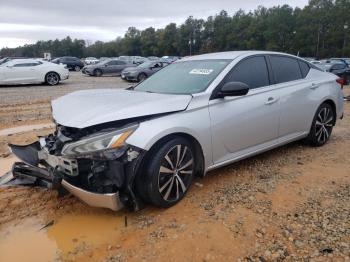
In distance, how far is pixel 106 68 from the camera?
27.3 metres

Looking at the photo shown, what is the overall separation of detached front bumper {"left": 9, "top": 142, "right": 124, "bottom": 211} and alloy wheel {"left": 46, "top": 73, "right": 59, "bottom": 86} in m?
15.2

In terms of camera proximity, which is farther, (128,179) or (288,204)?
(288,204)

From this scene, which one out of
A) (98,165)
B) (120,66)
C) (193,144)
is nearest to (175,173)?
(193,144)

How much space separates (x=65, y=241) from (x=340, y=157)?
13.5 feet

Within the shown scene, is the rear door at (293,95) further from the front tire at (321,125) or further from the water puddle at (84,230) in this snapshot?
the water puddle at (84,230)

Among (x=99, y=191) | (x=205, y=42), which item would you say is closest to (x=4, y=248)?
(x=99, y=191)

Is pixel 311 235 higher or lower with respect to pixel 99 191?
lower

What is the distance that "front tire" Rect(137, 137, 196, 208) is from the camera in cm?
341

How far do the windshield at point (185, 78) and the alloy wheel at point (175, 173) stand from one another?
0.80m

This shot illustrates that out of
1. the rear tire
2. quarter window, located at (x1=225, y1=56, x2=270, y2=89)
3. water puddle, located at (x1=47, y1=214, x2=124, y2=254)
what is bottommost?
water puddle, located at (x1=47, y1=214, x2=124, y2=254)

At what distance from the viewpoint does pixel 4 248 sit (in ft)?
10.4

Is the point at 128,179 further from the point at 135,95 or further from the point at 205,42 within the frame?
the point at 205,42

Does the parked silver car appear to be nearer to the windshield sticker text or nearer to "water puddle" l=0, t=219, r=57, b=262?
the windshield sticker text

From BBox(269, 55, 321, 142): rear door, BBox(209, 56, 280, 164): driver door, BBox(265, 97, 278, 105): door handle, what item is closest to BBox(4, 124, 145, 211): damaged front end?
BBox(209, 56, 280, 164): driver door
